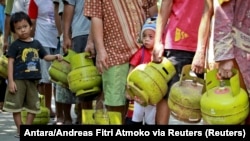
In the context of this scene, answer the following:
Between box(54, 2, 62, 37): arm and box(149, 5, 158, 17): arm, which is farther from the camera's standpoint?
box(54, 2, 62, 37): arm

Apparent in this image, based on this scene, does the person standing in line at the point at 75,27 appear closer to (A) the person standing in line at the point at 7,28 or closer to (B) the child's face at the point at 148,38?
(B) the child's face at the point at 148,38

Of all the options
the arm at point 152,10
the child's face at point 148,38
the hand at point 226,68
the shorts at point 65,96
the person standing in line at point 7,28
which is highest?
the arm at point 152,10

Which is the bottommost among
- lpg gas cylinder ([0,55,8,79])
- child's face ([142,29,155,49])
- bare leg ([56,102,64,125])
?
bare leg ([56,102,64,125])

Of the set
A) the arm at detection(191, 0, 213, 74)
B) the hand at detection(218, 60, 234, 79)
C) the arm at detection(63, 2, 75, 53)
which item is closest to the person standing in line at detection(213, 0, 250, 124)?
the hand at detection(218, 60, 234, 79)

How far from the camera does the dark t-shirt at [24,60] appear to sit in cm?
795

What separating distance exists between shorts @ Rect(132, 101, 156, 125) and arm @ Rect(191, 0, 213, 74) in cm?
168

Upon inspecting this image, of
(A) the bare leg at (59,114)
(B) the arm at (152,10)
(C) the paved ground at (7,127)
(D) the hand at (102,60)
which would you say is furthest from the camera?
(A) the bare leg at (59,114)

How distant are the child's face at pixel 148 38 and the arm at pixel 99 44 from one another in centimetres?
43

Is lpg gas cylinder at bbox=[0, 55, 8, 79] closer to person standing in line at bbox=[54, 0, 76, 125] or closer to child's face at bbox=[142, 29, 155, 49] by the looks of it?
person standing in line at bbox=[54, 0, 76, 125]

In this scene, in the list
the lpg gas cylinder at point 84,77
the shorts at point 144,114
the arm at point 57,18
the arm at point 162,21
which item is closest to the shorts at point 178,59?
the arm at point 162,21

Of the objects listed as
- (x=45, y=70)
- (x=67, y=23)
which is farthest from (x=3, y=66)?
(x=67, y=23)

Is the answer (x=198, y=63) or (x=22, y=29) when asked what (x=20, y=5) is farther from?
(x=198, y=63)

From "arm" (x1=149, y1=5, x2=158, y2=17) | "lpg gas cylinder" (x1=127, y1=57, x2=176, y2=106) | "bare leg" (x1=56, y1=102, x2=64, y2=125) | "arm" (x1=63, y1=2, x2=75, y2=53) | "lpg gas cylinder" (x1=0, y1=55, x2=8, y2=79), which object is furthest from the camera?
"lpg gas cylinder" (x1=0, y1=55, x2=8, y2=79)

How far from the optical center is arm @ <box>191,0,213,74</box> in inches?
212
